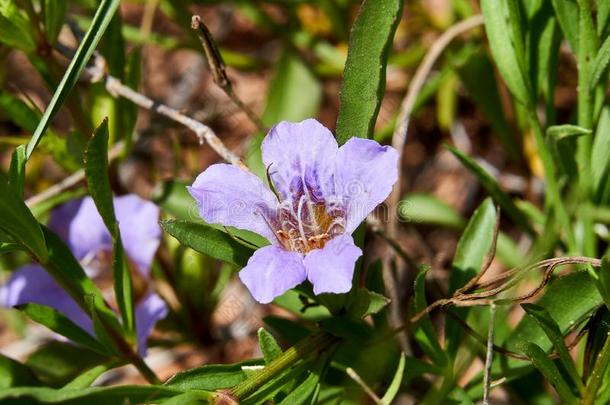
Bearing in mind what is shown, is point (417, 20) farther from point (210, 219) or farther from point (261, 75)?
point (210, 219)

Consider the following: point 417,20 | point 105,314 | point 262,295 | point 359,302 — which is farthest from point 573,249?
point 417,20

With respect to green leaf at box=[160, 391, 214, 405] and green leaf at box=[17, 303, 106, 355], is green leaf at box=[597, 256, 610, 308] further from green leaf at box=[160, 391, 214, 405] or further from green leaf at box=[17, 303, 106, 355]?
green leaf at box=[17, 303, 106, 355]

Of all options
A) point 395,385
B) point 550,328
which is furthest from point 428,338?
point 550,328

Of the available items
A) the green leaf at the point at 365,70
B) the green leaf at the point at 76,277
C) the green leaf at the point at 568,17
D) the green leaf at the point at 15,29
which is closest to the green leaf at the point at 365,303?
the green leaf at the point at 365,70

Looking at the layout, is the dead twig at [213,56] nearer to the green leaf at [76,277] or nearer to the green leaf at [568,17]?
the green leaf at [76,277]

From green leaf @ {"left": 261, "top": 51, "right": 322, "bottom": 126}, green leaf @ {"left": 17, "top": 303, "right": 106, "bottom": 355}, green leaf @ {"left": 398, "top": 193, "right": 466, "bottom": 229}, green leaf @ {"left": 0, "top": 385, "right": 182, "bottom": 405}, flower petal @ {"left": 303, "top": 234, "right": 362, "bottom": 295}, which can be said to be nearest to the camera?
green leaf @ {"left": 0, "top": 385, "right": 182, "bottom": 405}

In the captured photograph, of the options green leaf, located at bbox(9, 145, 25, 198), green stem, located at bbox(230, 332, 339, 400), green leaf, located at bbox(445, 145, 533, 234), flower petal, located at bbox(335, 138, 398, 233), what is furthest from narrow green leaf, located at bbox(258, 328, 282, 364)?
green leaf, located at bbox(445, 145, 533, 234)

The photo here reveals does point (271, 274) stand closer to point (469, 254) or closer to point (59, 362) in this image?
point (469, 254)
